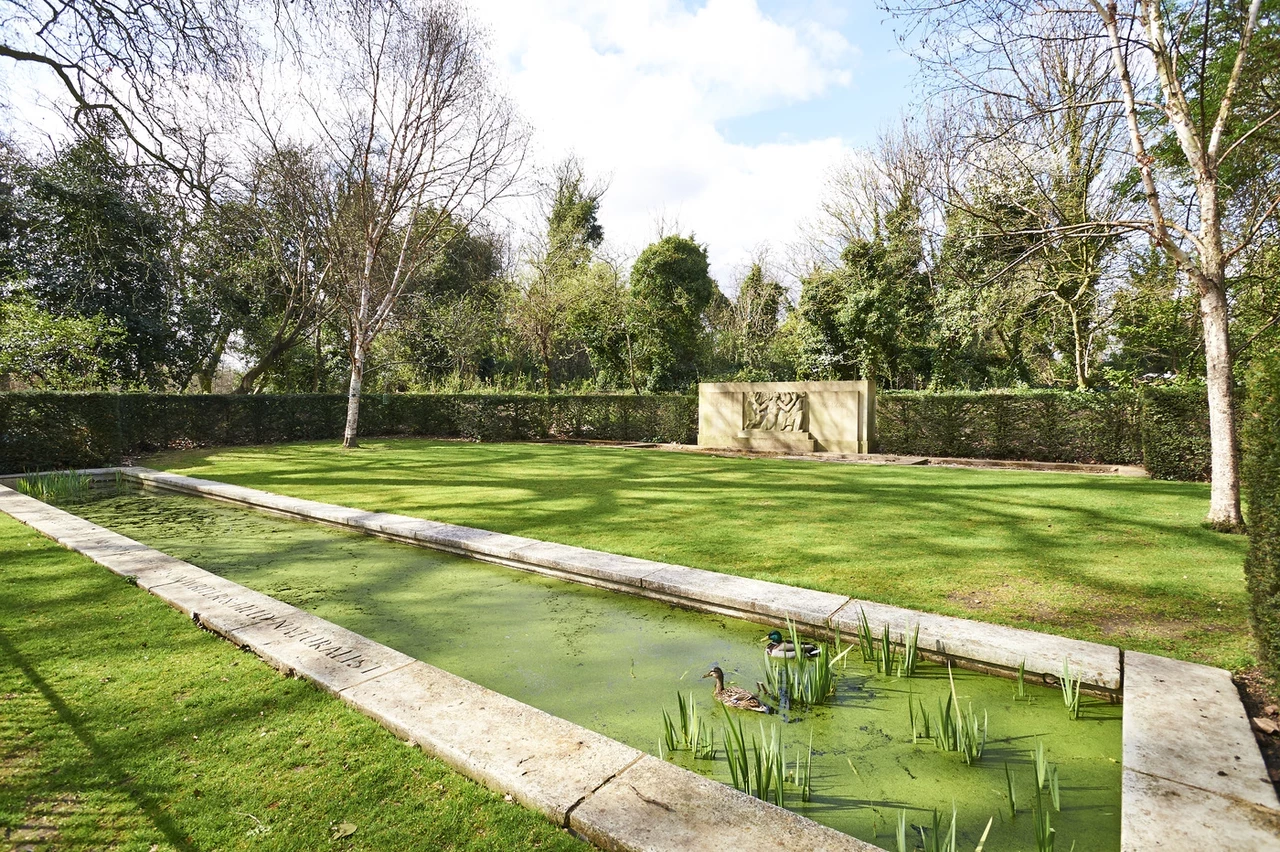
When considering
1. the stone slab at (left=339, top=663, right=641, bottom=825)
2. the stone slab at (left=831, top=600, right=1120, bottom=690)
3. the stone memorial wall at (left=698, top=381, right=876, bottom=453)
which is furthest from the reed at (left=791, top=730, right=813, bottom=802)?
the stone memorial wall at (left=698, top=381, right=876, bottom=453)

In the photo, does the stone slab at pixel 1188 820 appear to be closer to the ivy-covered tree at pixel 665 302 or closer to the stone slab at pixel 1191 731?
the stone slab at pixel 1191 731

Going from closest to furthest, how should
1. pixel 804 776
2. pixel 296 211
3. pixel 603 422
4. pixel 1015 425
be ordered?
pixel 804 776, pixel 1015 425, pixel 296 211, pixel 603 422

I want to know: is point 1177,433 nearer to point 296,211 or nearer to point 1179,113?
point 1179,113

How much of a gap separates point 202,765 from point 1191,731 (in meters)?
3.88

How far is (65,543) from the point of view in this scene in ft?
19.4

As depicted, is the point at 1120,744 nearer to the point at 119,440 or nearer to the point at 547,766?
the point at 547,766

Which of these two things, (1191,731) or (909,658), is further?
(909,658)

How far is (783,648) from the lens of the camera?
3.47 meters

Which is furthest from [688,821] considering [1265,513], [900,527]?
[900,527]

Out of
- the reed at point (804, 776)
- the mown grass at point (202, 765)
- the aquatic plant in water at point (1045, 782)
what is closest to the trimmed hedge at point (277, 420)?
the mown grass at point (202, 765)

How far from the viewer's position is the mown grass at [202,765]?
2043 millimetres

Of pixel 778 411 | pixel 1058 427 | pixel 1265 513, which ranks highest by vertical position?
pixel 778 411

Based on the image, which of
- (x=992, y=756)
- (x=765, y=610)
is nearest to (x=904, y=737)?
(x=992, y=756)

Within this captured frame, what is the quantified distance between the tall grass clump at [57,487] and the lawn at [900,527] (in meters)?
1.69
